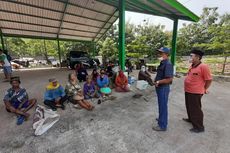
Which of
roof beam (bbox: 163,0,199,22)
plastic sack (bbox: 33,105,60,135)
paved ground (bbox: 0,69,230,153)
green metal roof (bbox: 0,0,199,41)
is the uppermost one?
green metal roof (bbox: 0,0,199,41)

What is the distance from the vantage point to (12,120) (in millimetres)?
2877

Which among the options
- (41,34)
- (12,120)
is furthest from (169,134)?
(41,34)

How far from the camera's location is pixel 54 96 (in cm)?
346

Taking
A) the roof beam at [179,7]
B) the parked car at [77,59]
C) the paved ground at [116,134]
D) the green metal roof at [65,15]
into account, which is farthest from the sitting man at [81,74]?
the parked car at [77,59]

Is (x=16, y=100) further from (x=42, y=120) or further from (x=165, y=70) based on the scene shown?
(x=165, y=70)

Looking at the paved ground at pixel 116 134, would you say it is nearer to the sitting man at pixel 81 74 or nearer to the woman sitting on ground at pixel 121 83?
the woman sitting on ground at pixel 121 83

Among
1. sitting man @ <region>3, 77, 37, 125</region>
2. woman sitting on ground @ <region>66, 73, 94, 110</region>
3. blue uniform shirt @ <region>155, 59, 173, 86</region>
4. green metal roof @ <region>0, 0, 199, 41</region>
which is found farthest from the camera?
green metal roof @ <region>0, 0, 199, 41</region>

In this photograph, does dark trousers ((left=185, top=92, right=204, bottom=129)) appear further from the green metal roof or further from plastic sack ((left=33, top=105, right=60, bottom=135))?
the green metal roof

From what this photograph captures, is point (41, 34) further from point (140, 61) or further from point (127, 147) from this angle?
point (127, 147)

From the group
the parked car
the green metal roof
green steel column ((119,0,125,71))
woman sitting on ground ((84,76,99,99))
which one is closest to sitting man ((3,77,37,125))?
woman sitting on ground ((84,76,99,99))

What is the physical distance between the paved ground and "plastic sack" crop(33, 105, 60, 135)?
0.10 meters

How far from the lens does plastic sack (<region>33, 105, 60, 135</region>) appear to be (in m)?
2.42

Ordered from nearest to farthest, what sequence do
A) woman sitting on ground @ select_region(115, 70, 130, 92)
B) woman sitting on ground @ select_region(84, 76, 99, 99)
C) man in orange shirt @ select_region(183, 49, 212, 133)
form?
man in orange shirt @ select_region(183, 49, 212, 133)
woman sitting on ground @ select_region(84, 76, 99, 99)
woman sitting on ground @ select_region(115, 70, 130, 92)

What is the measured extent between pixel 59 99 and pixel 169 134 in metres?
2.76
